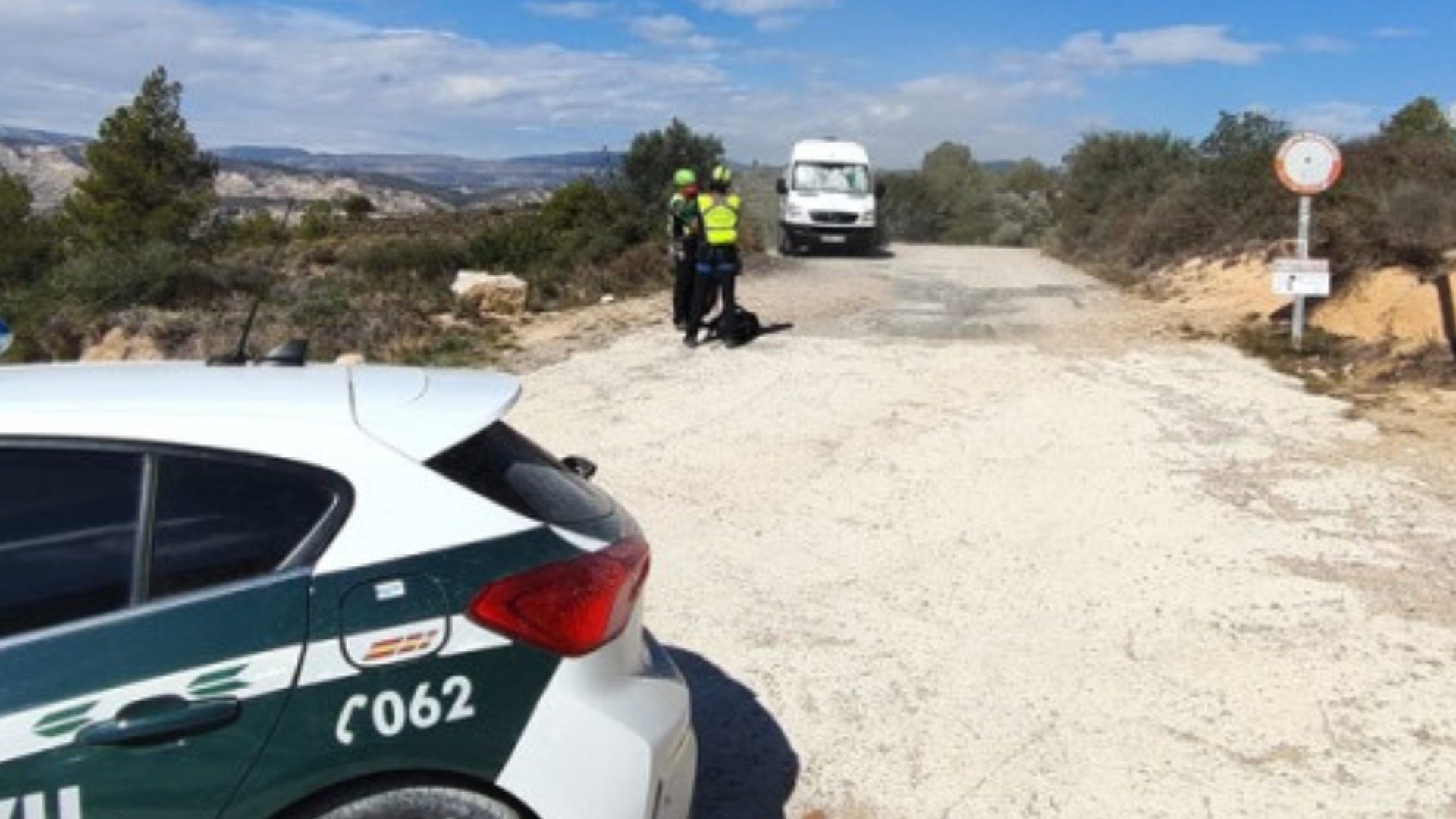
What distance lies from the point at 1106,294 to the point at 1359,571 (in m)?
12.8

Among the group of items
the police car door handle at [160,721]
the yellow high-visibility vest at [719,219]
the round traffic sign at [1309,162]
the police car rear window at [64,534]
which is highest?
the round traffic sign at [1309,162]

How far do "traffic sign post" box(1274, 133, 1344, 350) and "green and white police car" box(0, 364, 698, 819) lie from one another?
10.6m

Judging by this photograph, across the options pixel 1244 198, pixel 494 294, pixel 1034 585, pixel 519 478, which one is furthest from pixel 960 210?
pixel 519 478

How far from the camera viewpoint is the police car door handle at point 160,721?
2.35 m

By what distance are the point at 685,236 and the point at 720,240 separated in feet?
2.25

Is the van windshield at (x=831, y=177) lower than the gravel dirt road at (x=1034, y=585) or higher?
higher

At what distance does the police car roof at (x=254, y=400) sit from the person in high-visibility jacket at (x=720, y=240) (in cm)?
946

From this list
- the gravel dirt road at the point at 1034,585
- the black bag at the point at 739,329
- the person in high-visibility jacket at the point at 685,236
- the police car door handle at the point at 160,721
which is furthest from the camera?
the black bag at the point at 739,329

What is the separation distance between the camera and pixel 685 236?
13.2 metres

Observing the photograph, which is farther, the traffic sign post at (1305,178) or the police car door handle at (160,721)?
the traffic sign post at (1305,178)

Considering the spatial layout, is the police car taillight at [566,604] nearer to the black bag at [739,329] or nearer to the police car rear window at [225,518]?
the police car rear window at [225,518]

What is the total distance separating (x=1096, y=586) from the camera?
19.8 feet

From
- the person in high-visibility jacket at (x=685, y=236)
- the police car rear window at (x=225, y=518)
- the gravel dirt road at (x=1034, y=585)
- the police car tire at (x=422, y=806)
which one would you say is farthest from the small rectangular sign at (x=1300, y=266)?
the police car rear window at (x=225, y=518)

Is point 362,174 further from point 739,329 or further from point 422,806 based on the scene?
point 422,806
